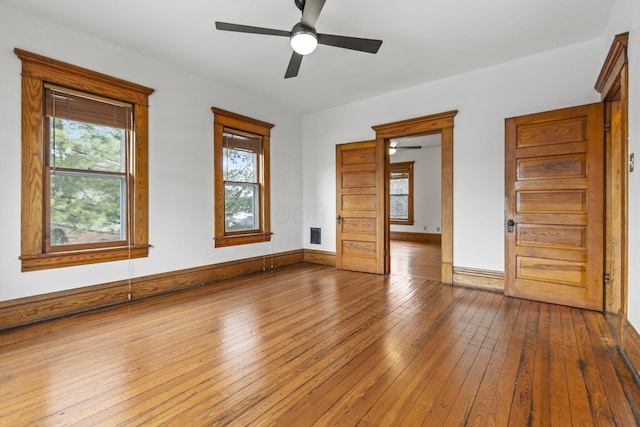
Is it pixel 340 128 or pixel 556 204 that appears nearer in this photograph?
pixel 556 204

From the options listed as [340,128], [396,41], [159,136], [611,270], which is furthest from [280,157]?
[611,270]

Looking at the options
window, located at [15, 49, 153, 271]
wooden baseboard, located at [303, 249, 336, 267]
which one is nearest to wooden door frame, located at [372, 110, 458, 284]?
wooden baseboard, located at [303, 249, 336, 267]

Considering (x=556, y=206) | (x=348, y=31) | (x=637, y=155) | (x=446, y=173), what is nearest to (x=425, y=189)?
(x=446, y=173)

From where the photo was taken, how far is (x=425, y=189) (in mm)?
9328

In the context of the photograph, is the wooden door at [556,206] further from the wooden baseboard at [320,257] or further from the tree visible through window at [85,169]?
the tree visible through window at [85,169]

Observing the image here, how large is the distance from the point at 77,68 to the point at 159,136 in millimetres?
997

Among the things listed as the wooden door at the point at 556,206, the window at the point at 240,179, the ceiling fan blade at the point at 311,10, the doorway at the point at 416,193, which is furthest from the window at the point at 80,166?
the doorway at the point at 416,193

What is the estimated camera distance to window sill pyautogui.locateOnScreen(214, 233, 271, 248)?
4598mm

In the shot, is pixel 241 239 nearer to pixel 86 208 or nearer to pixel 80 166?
pixel 86 208

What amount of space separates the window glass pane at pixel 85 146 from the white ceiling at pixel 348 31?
0.98 metres

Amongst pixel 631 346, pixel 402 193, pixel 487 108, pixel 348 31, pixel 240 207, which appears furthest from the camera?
pixel 402 193

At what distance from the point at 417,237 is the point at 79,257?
8225mm

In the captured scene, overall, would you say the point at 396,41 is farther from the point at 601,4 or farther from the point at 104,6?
the point at 104,6

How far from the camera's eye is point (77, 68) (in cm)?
317
